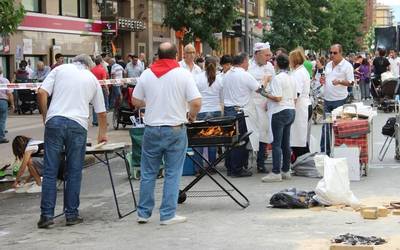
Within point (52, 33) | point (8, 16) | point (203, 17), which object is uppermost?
point (203, 17)

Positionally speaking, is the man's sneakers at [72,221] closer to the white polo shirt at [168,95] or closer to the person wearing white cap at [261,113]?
the white polo shirt at [168,95]

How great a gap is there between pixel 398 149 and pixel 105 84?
941 centimetres

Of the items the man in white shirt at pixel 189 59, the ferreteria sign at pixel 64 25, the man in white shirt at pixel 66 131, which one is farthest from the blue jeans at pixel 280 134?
the ferreteria sign at pixel 64 25

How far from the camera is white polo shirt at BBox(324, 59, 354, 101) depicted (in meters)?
12.2

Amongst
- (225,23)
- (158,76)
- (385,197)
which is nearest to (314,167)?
(385,197)

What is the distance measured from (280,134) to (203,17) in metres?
19.7

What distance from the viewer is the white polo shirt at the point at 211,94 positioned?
11648mm

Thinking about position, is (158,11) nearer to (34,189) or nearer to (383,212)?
(34,189)

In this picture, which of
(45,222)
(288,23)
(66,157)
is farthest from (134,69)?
(288,23)

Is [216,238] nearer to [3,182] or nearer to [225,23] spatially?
[3,182]

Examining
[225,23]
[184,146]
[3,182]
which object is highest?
[225,23]

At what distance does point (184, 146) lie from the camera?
26.2ft

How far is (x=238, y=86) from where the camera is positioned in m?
11.2

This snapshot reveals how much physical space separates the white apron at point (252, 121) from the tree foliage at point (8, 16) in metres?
4.08
